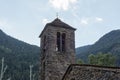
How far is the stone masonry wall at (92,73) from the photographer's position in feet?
41.6

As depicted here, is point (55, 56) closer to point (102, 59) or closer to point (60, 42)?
point (60, 42)

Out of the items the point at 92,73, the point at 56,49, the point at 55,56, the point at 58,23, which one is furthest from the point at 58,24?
the point at 92,73

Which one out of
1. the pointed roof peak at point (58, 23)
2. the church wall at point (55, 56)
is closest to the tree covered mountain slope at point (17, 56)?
the pointed roof peak at point (58, 23)

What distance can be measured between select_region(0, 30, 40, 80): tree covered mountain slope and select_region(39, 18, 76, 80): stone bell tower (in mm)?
41192

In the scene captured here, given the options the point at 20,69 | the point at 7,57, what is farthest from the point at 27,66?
the point at 7,57

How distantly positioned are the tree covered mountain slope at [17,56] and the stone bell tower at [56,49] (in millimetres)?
41192

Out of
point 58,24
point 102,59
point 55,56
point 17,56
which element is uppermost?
point 17,56

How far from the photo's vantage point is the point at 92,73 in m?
13.8

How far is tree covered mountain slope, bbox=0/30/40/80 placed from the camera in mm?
65781

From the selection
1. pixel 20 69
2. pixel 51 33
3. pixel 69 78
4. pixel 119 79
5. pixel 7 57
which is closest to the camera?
pixel 119 79

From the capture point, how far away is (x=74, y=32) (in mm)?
22906

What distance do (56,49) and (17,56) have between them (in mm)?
61247

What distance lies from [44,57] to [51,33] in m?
1.78

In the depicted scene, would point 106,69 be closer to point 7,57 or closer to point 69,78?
point 69,78
